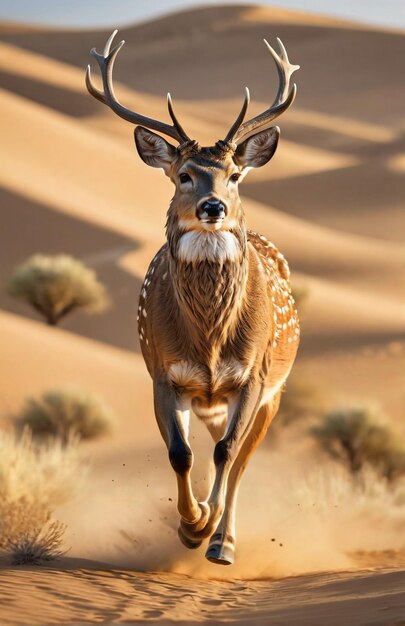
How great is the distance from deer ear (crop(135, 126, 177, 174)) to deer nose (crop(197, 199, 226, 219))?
3.04ft

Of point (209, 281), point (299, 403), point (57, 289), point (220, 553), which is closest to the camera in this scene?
point (209, 281)

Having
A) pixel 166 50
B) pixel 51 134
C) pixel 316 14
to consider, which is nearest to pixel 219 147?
pixel 51 134

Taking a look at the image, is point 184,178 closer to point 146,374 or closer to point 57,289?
point 146,374

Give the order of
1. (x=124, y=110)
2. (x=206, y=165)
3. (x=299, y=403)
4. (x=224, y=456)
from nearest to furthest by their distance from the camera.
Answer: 1. (x=206, y=165)
2. (x=224, y=456)
3. (x=124, y=110)
4. (x=299, y=403)

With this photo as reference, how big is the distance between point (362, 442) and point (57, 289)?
8.60 m

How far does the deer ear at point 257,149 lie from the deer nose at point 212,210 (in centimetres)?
84

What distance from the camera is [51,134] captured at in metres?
38.8

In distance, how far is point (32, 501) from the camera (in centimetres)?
980

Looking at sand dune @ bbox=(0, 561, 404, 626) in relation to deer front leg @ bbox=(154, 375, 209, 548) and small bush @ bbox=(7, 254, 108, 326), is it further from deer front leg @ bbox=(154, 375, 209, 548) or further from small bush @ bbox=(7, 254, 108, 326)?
small bush @ bbox=(7, 254, 108, 326)

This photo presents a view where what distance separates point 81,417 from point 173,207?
31.5 feet

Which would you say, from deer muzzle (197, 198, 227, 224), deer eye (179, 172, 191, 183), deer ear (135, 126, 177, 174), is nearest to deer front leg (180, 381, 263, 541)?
deer muzzle (197, 198, 227, 224)

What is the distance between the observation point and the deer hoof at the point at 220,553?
25.4 ft

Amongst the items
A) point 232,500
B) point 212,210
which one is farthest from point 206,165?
point 232,500

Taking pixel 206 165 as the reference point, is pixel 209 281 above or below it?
below
